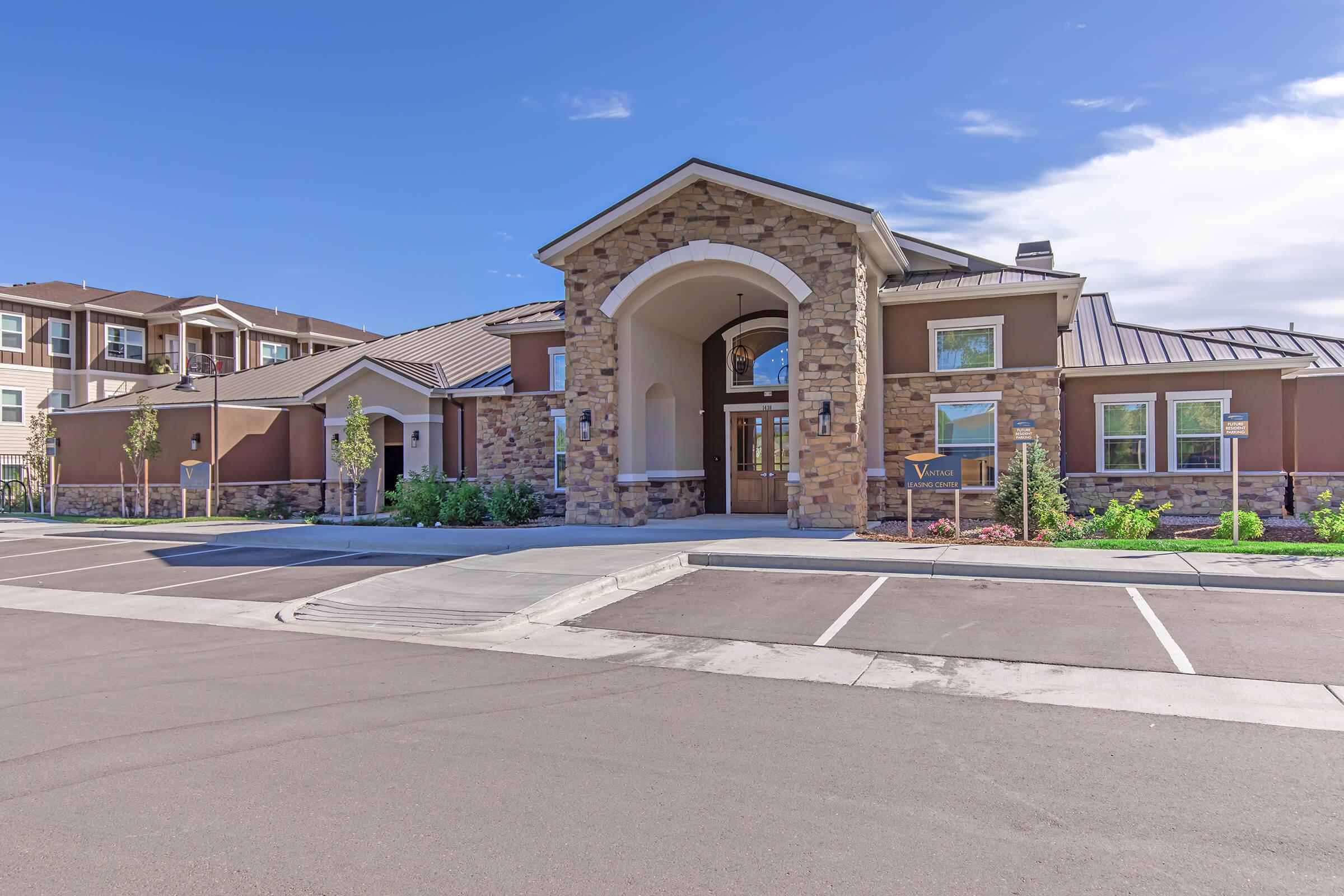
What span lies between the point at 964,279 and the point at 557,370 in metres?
10.4

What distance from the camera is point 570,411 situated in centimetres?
1839

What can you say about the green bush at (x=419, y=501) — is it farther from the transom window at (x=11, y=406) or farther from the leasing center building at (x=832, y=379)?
the transom window at (x=11, y=406)

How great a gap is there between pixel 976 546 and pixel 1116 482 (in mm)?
7506

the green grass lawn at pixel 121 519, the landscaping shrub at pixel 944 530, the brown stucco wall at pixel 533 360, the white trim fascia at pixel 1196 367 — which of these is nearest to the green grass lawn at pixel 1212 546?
the landscaping shrub at pixel 944 530

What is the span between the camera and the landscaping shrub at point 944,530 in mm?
15453

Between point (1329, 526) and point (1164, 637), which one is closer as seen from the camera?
point (1164, 637)

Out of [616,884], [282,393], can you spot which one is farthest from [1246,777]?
[282,393]

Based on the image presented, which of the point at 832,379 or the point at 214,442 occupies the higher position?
the point at 832,379

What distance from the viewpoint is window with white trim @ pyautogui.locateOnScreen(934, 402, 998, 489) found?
18500mm

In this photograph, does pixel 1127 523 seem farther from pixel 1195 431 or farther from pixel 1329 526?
pixel 1195 431

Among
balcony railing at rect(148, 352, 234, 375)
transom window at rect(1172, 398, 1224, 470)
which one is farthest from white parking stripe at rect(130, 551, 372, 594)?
balcony railing at rect(148, 352, 234, 375)

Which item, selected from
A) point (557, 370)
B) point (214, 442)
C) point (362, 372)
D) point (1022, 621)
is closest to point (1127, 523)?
point (1022, 621)

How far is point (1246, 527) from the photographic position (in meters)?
14.2

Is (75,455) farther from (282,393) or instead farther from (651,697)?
(651,697)
